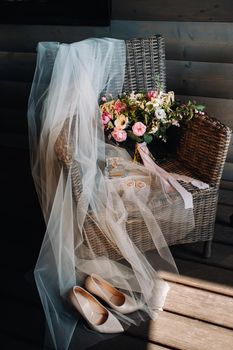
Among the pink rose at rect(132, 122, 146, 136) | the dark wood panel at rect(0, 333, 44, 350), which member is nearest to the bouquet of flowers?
the pink rose at rect(132, 122, 146, 136)

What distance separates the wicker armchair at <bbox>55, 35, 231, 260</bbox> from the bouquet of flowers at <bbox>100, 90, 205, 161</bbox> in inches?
2.8

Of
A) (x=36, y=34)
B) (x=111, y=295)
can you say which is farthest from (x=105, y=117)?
(x=36, y=34)

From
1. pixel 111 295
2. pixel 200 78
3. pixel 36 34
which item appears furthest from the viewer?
pixel 36 34

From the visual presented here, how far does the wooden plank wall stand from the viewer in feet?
6.40

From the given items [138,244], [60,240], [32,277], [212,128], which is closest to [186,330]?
[138,244]

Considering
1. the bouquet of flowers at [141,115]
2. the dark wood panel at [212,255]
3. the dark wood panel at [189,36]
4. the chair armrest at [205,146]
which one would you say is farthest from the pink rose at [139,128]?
the dark wood panel at [189,36]

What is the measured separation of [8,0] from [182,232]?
167 cm

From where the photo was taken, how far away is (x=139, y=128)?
161 cm

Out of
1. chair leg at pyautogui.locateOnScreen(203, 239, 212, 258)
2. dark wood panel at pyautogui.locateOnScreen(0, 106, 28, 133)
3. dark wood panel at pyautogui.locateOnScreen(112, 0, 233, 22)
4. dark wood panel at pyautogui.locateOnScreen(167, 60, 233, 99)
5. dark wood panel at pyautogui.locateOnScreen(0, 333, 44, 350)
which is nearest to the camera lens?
dark wood panel at pyautogui.locateOnScreen(0, 333, 44, 350)

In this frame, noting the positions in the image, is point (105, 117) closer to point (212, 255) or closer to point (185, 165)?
point (185, 165)

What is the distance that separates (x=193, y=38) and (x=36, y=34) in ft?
3.19

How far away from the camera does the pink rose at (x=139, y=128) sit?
1.60 m

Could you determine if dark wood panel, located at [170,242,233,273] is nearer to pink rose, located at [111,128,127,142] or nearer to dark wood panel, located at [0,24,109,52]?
pink rose, located at [111,128,127,142]

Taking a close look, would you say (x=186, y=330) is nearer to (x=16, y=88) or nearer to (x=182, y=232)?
(x=182, y=232)
